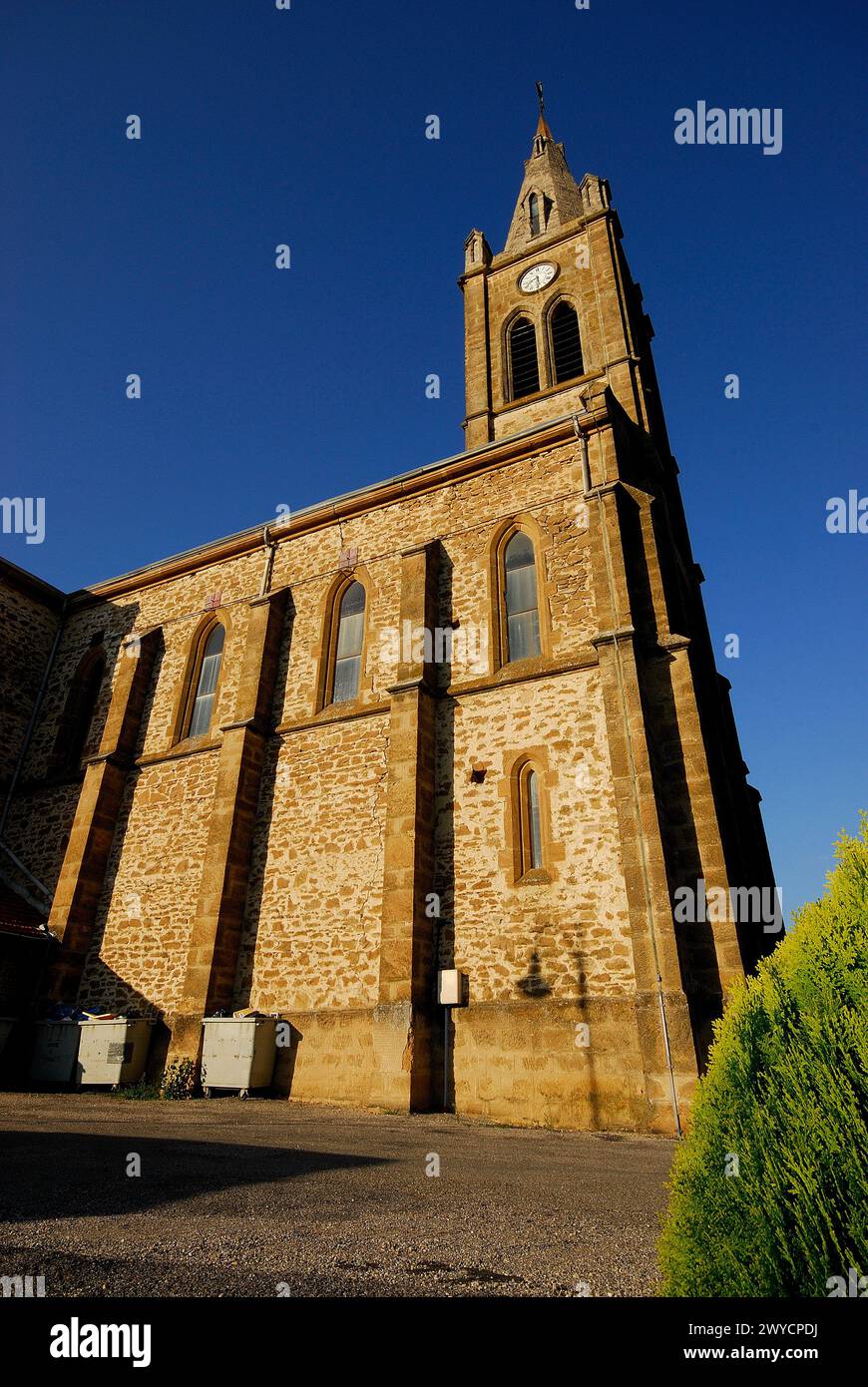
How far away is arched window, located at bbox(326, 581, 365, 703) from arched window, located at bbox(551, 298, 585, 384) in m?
10.7

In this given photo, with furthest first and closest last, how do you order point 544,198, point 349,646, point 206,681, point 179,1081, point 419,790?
1. point 544,198
2. point 206,681
3. point 349,646
4. point 419,790
5. point 179,1081

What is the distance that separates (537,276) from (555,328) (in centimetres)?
251

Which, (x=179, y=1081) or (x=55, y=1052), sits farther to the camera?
(x=55, y=1052)

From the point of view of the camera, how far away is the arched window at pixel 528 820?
35.5 feet

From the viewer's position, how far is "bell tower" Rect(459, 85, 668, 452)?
66.5ft

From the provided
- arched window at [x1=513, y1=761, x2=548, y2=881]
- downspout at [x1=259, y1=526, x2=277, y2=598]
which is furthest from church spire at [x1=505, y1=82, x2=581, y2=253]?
arched window at [x1=513, y1=761, x2=548, y2=881]

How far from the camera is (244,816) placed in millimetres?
13203

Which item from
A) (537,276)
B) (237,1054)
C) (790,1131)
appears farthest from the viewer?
(537,276)

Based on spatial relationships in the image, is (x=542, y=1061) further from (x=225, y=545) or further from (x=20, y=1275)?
(x=225, y=545)

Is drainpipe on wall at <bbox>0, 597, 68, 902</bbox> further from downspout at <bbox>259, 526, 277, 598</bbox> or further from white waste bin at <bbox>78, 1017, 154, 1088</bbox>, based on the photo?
downspout at <bbox>259, 526, 277, 598</bbox>

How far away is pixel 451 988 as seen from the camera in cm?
1024

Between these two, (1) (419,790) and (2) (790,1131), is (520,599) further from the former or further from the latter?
(2) (790,1131)

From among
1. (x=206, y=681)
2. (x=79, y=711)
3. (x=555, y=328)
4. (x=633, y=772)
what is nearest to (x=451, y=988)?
(x=633, y=772)
